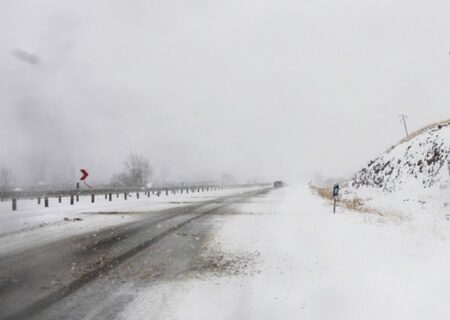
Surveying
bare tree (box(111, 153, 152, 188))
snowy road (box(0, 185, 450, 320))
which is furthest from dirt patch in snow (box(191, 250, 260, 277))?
bare tree (box(111, 153, 152, 188))

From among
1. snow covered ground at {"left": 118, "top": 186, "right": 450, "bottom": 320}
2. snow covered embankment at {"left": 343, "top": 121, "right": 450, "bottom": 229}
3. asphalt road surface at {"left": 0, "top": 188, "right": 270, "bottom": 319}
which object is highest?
snow covered embankment at {"left": 343, "top": 121, "right": 450, "bottom": 229}

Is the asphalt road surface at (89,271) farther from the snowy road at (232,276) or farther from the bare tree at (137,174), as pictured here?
the bare tree at (137,174)

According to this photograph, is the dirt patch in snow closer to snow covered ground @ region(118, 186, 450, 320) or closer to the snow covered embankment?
snow covered ground @ region(118, 186, 450, 320)

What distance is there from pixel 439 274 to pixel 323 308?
2473 millimetres

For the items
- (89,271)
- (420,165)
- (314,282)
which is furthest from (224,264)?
(420,165)

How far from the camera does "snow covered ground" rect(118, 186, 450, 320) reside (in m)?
4.59

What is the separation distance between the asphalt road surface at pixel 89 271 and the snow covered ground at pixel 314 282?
40cm

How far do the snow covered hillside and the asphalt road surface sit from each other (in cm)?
1410

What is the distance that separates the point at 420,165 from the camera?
2227 cm

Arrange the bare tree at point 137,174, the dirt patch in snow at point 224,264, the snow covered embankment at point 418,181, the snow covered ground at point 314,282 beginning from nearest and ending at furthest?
the snow covered ground at point 314,282, the dirt patch in snow at point 224,264, the snow covered embankment at point 418,181, the bare tree at point 137,174

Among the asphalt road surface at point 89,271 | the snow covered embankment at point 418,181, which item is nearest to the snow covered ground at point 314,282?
the asphalt road surface at point 89,271

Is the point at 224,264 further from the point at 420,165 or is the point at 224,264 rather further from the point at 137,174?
the point at 137,174

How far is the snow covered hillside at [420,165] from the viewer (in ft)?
64.2

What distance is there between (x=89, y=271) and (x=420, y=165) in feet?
67.4
